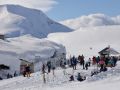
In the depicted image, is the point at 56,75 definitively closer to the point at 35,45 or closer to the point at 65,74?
the point at 65,74

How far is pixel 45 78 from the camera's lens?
40.8 metres

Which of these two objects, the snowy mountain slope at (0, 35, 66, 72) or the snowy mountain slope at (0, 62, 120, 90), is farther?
the snowy mountain slope at (0, 35, 66, 72)

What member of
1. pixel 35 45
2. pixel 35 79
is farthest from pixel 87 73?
pixel 35 45

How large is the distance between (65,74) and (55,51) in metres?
57.2

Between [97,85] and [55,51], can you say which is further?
[55,51]

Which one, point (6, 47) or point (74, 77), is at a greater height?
point (6, 47)

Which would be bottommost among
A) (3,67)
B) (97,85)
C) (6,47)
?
(97,85)

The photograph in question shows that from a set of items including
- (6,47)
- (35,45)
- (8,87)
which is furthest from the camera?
(35,45)

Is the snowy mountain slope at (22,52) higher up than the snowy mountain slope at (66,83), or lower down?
higher up

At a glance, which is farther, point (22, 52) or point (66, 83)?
point (22, 52)

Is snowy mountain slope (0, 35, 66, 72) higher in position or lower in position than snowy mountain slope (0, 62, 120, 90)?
higher

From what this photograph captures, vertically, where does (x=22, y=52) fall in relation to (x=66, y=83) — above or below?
above

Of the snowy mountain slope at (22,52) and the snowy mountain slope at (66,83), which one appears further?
the snowy mountain slope at (22,52)

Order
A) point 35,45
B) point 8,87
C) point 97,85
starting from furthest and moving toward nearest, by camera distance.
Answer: point 35,45, point 8,87, point 97,85
